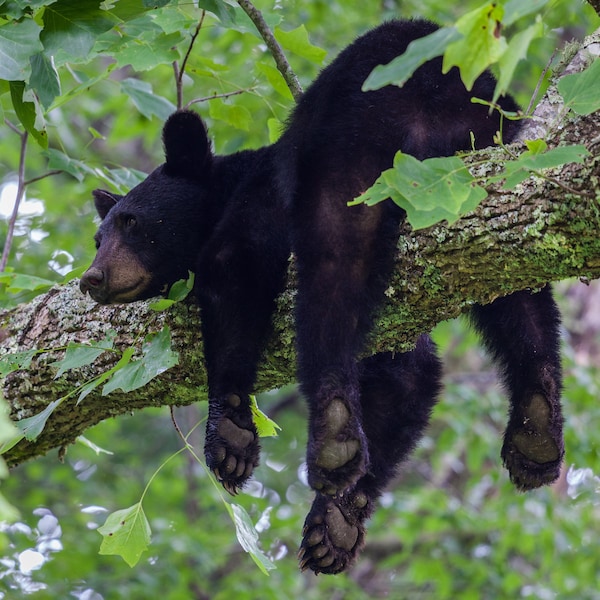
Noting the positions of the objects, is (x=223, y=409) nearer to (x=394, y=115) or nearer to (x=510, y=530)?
(x=394, y=115)

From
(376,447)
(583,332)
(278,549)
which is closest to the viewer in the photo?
(376,447)

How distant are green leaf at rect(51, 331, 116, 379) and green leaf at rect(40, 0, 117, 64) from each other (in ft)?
3.68

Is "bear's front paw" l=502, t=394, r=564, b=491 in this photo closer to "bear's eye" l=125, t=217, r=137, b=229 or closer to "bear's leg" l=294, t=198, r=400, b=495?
"bear's leg" l=294, t=198, r=400, b=495

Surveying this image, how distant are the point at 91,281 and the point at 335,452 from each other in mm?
1517

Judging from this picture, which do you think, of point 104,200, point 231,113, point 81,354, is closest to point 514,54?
point 81,354

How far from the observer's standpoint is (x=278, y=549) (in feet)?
26.5

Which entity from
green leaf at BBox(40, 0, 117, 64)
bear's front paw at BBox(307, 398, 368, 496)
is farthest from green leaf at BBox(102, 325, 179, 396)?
green leaf at BBox(40, 0, 117, 64)

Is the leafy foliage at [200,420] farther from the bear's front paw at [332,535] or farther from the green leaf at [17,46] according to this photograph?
the bear's front paw at [332,535]

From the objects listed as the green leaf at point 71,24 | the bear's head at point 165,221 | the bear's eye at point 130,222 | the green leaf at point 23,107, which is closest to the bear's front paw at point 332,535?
the bear's head at point 165,221

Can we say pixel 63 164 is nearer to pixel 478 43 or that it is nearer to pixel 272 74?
pixel 272 74

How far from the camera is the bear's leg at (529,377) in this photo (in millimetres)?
3301

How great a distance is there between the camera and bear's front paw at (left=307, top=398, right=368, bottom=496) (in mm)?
2787

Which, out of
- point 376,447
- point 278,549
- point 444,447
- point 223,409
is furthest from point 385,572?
point 223,409

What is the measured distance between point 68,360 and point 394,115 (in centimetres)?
157
